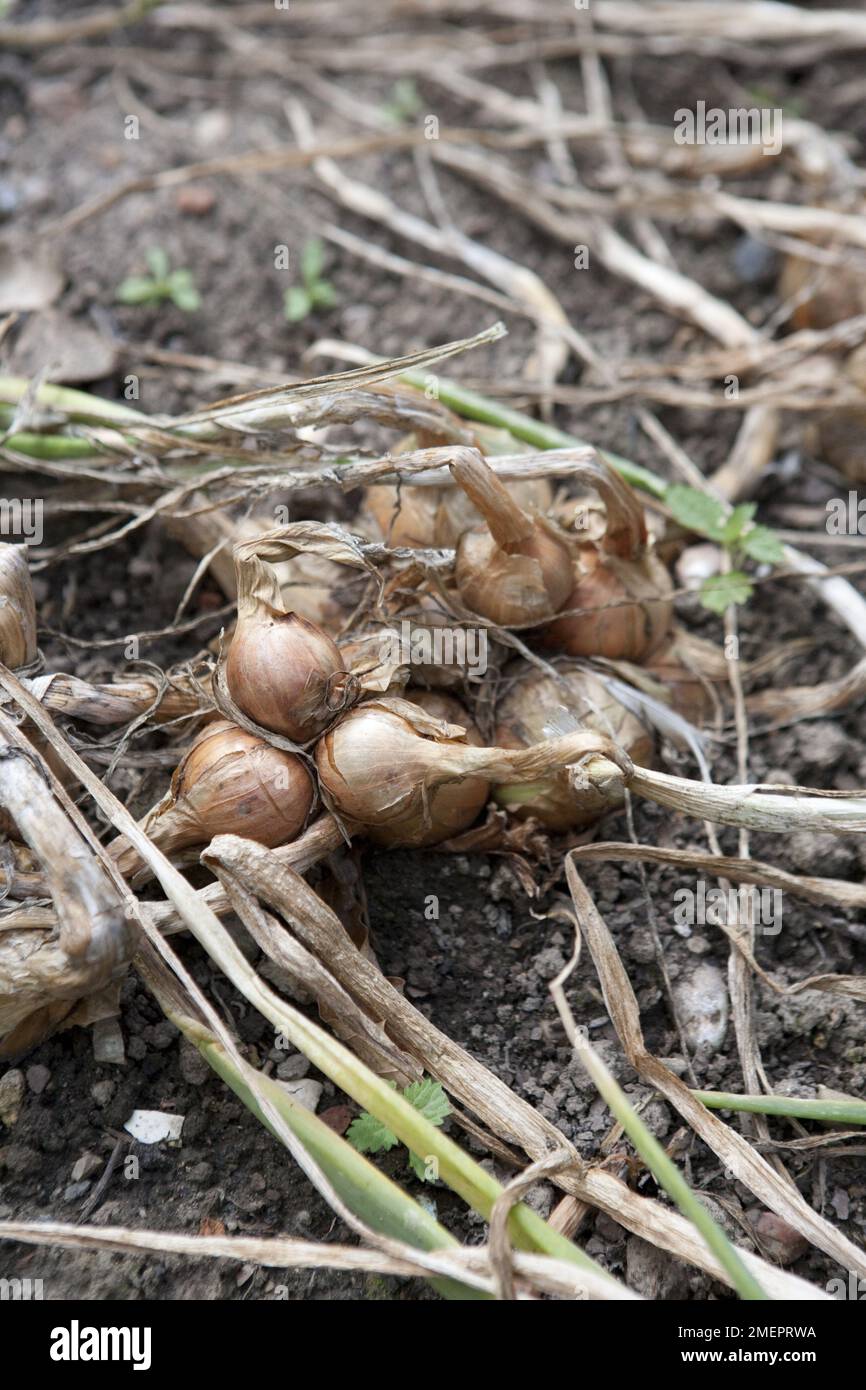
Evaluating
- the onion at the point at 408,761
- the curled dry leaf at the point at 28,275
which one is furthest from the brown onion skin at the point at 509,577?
the curled dry leaf at the point at 28,275

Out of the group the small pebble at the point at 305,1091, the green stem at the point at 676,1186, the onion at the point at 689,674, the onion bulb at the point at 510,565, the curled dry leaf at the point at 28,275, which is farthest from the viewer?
the curled dry leaf at the point at 28,275

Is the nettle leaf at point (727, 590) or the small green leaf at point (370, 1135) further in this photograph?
the nettle leaf at point (727, 590)

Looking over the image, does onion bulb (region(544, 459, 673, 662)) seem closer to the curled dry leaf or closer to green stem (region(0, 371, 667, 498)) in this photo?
green stem (region(0, 371, 667, 498))

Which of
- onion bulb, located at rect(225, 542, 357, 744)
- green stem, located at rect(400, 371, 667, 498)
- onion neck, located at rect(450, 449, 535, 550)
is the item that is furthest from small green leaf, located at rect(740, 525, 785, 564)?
onion bulb, located at rect(225, 542, 357, 744)

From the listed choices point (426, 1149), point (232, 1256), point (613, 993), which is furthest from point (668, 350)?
point (232, 1256)

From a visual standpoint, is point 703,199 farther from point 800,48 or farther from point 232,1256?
point 232,1256

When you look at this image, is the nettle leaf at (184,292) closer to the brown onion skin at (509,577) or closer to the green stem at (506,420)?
the green stem at (506,420)

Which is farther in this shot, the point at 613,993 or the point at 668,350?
the point at 668,350
